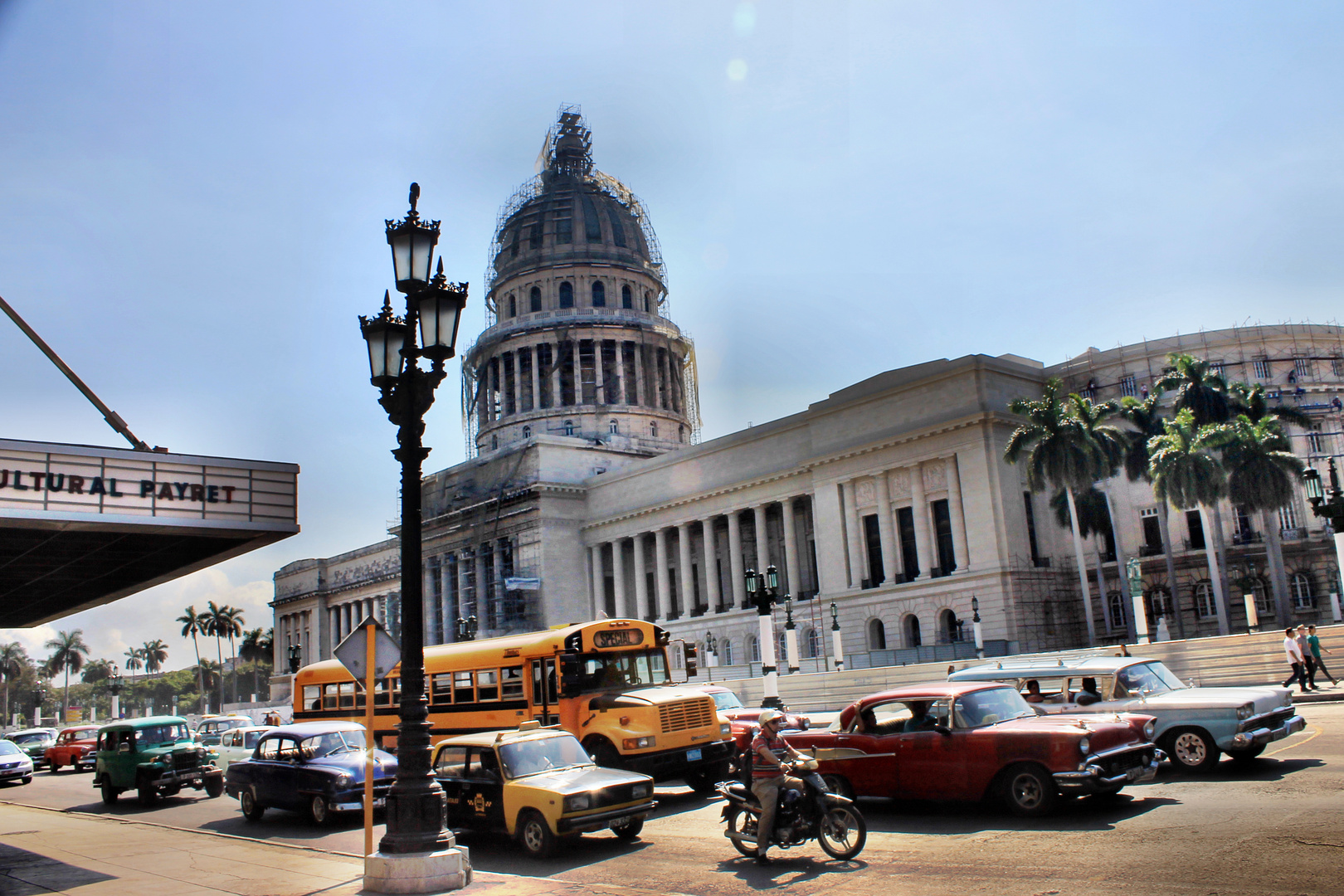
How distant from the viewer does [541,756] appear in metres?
14.6

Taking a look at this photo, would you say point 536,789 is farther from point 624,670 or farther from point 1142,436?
point 1142,436

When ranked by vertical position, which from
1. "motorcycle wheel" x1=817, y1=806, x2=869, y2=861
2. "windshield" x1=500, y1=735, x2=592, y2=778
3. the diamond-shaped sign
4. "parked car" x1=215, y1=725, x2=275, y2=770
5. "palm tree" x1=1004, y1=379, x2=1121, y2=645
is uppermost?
"palm tree" x1=1004, y1=379, x2=1121, y2=645

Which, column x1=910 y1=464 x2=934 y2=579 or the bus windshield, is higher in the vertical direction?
column x1=910 y1=464 x2=934 y2=579

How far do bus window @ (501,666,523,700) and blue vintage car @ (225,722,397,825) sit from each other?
8.38 ft

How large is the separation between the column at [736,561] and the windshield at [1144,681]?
4987cm

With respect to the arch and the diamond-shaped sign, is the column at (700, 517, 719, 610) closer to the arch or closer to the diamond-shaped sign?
the arch

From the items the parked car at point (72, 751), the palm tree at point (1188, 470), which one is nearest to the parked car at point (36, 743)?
the parked car at point (72, 751)

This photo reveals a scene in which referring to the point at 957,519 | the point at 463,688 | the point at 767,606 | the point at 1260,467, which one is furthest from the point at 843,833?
the point at 957,519

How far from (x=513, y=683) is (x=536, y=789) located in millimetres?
7092

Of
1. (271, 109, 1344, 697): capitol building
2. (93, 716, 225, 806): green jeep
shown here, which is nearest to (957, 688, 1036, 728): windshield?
(93, 716, 225, 806): green jeep

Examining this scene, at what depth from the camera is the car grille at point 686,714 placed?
17.6 metres

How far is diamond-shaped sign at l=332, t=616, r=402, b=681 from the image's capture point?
11836mm

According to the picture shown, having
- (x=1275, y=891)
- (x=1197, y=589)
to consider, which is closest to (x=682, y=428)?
(x=1197, y=589)

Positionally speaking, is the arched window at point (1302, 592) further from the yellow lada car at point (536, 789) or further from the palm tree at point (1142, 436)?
the yellow lada car at point (536, 789)
